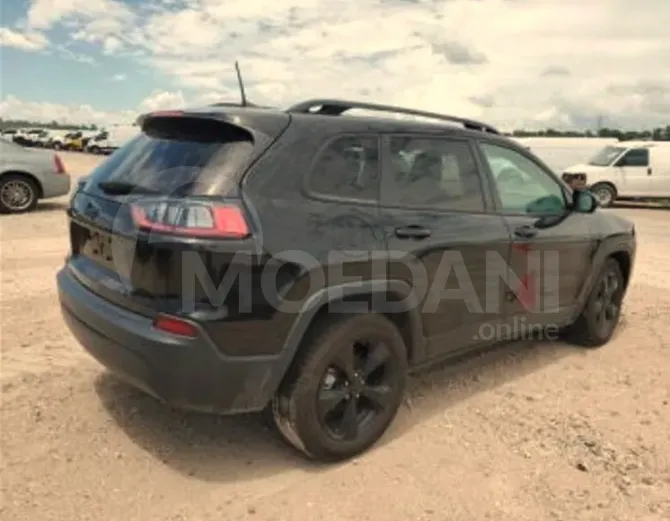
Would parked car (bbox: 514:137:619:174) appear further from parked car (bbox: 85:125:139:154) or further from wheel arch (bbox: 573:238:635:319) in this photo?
parked car (bbox: 85:125:139:154)

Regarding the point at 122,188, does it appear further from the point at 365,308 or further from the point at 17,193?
the point at 17,193

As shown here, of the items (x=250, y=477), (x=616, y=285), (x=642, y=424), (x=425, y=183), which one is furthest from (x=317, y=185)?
(x=616, y=285)

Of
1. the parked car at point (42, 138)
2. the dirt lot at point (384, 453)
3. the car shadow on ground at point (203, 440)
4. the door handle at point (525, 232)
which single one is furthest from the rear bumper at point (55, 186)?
the parked car at point (42, 138)

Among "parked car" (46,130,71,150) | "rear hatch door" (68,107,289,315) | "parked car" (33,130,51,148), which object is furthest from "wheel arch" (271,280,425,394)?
"parked car" (33,130,51,148)

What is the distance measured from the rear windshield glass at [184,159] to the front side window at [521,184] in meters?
1.79

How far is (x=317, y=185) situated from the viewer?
10.7ft

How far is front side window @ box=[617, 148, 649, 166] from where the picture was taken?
1914cm

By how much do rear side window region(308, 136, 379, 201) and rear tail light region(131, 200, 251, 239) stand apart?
464 mm

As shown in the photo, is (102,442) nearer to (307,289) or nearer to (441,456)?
(307,289)

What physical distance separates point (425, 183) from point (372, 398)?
1224 millimetres

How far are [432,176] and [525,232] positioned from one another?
0.89 metres

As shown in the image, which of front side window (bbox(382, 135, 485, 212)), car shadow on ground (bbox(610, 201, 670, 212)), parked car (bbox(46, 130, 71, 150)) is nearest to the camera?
front side window (bbox(382, 135, 485, 212))

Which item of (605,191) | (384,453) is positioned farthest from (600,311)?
(605,191)

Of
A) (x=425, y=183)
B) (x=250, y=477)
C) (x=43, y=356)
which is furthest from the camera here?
(x=43, y=356)
